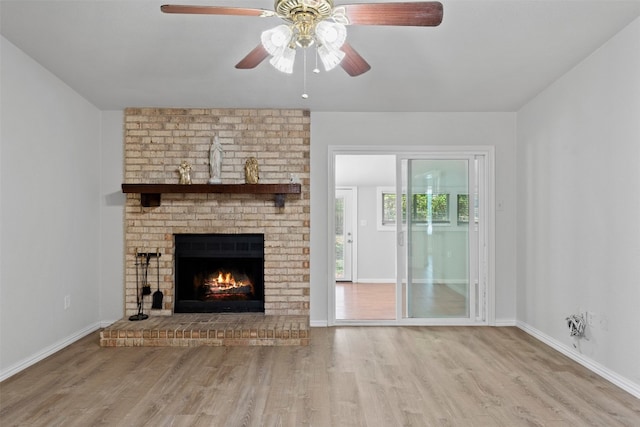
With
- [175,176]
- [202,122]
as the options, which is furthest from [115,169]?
[202,122]

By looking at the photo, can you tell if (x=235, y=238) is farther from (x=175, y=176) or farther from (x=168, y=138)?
(x=168, y=138)

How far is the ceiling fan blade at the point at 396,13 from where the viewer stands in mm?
1789

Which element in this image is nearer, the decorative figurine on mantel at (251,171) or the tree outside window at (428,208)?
the decorative figurine on mantel at (251,171)

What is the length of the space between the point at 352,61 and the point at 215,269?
306 cm

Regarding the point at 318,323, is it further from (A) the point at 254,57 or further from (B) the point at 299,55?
(A) the point at 254,57

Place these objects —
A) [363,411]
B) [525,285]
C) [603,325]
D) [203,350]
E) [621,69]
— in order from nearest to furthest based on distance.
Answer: [363,411]
[621,69]
[603,325]
[203,350]
[525,285]

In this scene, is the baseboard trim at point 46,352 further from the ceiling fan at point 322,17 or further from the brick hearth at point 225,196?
the ceiling fan at point 322,17

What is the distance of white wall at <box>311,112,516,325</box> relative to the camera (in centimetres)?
455

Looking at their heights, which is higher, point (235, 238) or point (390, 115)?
Answer: point (390, 115)

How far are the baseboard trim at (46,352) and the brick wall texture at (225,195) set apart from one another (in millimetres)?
402

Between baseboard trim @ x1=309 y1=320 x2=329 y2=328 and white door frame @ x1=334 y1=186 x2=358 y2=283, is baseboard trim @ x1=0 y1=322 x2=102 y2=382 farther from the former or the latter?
white door frame @ x1=334 y1=186 x2=358 y2=283

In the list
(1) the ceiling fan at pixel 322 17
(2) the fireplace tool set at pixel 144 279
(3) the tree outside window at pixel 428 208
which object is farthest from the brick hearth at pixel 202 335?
(1) the ceiling fan at pixel 322 17

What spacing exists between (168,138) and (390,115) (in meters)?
2.44

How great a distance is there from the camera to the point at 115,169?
4504mm
